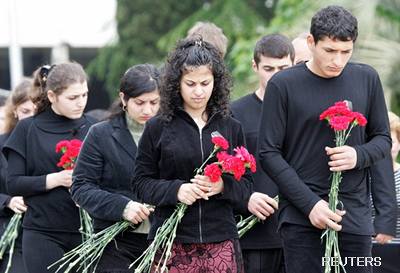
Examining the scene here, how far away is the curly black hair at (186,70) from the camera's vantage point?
17.2 feet

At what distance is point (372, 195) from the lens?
17.3 feet

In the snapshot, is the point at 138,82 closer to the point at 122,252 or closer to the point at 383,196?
the point at 122,252

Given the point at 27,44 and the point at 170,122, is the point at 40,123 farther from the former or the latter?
the point at 27,44

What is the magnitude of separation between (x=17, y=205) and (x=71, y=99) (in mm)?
987

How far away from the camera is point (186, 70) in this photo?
5.22m

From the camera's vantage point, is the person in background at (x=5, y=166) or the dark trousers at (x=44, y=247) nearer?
the dark trousers at (x=44, y=247)

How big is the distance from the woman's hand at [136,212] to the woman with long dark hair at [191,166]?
0.39m

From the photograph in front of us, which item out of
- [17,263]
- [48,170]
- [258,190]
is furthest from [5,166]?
[258,190]

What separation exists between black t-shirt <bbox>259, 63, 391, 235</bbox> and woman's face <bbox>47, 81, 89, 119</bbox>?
6.19ft

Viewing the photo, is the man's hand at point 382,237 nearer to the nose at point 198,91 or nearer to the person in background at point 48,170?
the nose at point 198,91

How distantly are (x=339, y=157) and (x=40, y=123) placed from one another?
2.59 meters

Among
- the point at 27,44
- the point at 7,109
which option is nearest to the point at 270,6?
the point at 27,44

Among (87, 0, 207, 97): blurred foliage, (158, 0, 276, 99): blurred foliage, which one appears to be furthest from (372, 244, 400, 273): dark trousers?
(87, 0, 207, 97): blurred foliage

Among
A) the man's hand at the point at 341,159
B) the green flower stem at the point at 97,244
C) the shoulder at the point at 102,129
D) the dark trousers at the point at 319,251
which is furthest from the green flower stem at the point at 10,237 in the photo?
the man's hand at the point at 341,159
